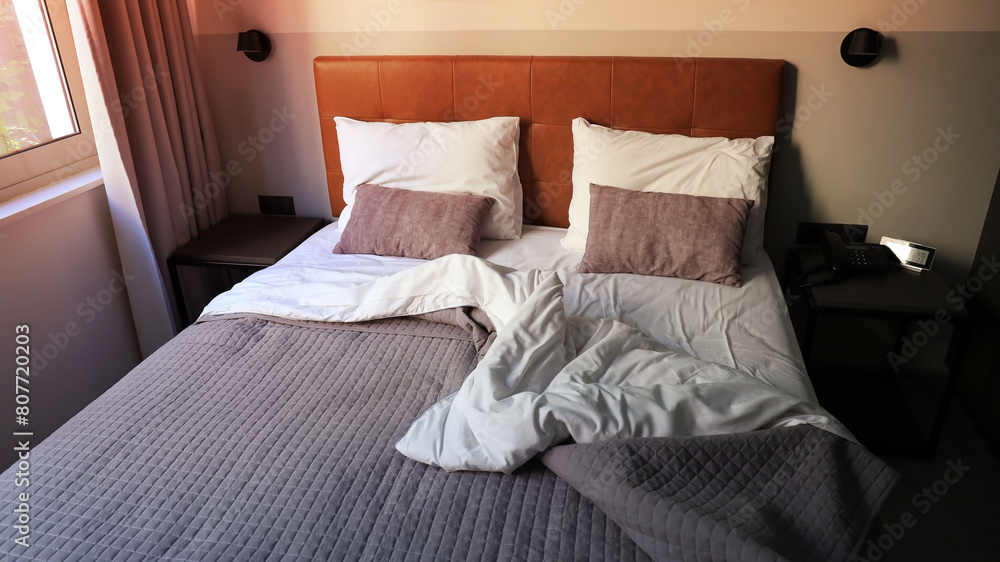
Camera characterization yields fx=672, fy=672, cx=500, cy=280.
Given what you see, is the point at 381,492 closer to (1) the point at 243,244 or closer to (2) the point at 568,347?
(2) the point at 568,347

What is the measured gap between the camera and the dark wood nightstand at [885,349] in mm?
2195

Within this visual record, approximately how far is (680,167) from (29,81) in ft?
7.54

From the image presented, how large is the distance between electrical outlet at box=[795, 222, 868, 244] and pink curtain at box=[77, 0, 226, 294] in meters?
2.45

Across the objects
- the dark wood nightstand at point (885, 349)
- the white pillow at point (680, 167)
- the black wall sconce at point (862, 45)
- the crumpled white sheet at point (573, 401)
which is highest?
the black wall sconce at point (862, 45)

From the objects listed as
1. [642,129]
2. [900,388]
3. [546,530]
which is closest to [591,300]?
[642,129]

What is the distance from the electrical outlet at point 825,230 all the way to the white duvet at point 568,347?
409 mm

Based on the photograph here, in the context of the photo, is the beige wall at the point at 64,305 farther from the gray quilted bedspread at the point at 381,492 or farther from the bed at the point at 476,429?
the gray quilted bedspread at the point at 381,492

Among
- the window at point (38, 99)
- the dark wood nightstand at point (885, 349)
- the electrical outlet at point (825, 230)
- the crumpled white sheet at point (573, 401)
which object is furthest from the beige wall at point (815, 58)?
the crumpled white sheet at point (573, 401)

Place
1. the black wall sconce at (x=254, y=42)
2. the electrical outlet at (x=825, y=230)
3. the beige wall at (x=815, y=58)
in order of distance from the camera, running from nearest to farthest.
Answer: the beige wall at (x=815, y=58) → the electrical outlet at (x=825, y=230) → the black wall sconce at (x=254, y=42)

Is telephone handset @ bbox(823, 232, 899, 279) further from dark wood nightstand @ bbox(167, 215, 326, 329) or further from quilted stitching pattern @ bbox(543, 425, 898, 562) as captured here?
dark wood nightstand @ bbox(167, 215, 326, 329)

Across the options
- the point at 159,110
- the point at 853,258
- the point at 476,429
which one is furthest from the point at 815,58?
the point at 159,110

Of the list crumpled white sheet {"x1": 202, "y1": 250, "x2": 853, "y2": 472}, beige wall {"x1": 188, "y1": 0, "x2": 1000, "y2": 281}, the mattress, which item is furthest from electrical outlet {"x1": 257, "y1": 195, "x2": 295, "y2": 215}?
crumpled white sheet {"x1": 202, "y1": 250, "x2": 853, "y2": 472}

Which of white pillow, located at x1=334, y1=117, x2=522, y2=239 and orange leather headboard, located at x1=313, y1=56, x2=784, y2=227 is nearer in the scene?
orange leather headboard, located at x1=313, y1=56, x2=784, y2=227

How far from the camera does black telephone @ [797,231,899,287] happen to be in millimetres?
2334
